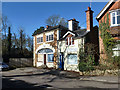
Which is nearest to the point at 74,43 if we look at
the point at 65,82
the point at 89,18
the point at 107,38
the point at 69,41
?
the point at 69,41

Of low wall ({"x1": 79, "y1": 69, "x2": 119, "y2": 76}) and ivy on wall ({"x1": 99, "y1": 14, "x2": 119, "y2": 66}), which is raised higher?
ivy on wall ({"x1": 99, "y1": 14, "x2": 119, "y2": 66})

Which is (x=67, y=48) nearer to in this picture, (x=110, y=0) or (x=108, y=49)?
(x=108, y=49)

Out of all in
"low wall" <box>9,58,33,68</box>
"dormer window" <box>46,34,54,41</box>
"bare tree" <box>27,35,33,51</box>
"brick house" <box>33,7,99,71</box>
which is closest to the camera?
"brick house" <box>33,7,99,71</box>

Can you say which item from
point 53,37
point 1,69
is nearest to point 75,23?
point 53,37

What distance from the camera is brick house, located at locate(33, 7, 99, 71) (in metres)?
18.3

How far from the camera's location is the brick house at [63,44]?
60.0 feet

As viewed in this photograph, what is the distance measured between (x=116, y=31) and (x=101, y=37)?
205 cm

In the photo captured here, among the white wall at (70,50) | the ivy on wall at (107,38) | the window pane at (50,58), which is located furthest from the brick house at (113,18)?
the window pane at (50,58)

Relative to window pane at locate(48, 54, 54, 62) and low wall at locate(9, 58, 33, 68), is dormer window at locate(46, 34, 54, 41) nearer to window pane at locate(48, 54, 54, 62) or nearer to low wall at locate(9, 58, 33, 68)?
window pane at locate(48, 54, 54, 62)

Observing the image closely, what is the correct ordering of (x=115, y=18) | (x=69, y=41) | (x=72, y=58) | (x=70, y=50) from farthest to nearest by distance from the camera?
(x=69, y=41), (x=70, y=50), (x=72, y=58), (x=115, y=18)

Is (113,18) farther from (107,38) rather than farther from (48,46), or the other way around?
(48,46)

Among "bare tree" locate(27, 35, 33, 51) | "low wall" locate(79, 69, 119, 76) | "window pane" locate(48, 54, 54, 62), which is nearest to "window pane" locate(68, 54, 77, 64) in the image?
"low wall" locate(79, 69, 119, 76)

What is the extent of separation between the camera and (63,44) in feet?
65.9

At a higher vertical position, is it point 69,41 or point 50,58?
point 69,41
